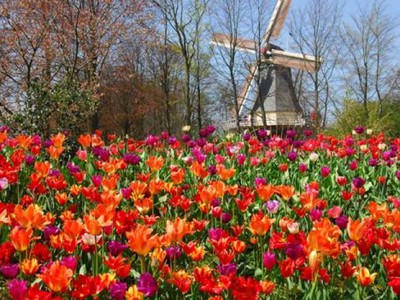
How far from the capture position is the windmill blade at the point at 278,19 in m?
29.8

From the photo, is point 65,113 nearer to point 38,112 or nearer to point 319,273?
point 38,112

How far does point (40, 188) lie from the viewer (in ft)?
10.4

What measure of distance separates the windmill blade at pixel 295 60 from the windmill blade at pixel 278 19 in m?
1.05

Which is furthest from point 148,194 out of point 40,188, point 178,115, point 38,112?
point 178,115

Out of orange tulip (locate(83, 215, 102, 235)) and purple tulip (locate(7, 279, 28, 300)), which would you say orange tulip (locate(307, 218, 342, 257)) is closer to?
orange tulip (locate(83, 215, 102, 235))

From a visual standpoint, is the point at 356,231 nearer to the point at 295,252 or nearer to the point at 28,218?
the point at 295,252

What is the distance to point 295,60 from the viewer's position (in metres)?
29.3

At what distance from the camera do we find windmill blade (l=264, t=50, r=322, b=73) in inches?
1113

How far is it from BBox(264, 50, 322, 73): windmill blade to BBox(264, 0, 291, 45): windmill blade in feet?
3.45

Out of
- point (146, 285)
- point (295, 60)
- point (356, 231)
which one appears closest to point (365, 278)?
point (356, 231)

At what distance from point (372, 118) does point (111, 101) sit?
1832 cm

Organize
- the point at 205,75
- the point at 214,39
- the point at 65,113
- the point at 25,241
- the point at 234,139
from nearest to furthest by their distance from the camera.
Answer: the point at 25,241
the point at 234,139
the point at 65,113
the point at 214,39
the point at 205,75

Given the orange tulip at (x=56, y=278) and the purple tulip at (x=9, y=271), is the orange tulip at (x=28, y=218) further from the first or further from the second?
the orange tulip at (x=56, y=278)

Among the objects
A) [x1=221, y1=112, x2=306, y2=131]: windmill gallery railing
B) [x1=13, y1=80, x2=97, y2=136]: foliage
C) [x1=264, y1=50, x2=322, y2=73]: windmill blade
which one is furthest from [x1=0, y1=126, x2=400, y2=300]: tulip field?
[x1=264, y1=50, x2=322, y2=73]: windmill blade
